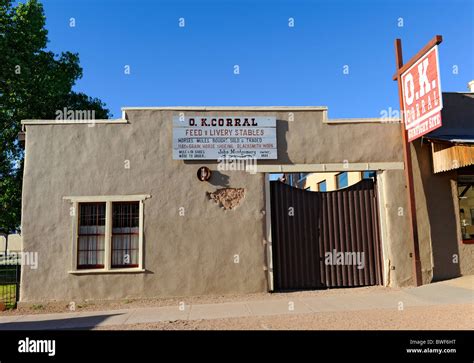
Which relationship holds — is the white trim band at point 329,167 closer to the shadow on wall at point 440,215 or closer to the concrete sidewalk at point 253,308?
the shadow on wall at point 440,215

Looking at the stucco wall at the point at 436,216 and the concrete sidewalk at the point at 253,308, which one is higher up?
the stucco wall at the point at 436,216

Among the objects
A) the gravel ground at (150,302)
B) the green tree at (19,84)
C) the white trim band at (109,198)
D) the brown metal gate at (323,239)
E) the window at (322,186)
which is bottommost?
the gravel ground at (150,302)

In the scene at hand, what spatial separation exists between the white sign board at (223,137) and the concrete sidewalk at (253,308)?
12.5 feet

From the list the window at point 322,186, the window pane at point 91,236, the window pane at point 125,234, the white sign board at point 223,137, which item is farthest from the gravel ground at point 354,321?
the window at point 322,186

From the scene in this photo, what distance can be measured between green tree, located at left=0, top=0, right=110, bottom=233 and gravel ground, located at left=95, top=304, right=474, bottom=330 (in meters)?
14.5

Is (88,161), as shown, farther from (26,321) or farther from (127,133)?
(26,321)

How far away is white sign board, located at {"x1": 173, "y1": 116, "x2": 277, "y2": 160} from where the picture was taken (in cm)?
1075

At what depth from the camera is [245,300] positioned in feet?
32.0

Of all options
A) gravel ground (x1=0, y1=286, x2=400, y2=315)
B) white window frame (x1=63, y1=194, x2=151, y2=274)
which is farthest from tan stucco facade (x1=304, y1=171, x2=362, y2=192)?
white window frame (x1=63, y1=194, x2=151, y2=274)

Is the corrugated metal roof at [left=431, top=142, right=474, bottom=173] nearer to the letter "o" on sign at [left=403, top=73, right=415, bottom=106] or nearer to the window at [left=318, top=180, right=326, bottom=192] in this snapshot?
the letter "o" on sign at [left=403, top=73, right=415, bottom=106]

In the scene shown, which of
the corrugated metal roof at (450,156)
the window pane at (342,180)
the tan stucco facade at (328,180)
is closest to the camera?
the corrugated metal roof at (450,156)

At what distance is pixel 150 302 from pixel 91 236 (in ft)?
7.63

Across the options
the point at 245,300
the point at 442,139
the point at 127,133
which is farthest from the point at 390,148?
the point at 127,133

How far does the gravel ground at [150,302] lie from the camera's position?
9711mm
